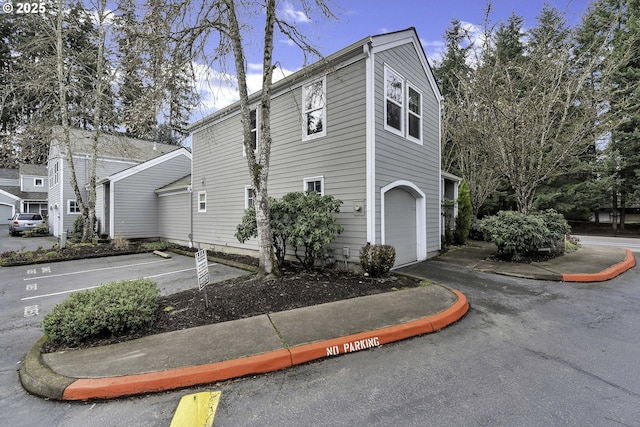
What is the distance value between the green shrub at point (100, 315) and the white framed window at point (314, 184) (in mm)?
4687

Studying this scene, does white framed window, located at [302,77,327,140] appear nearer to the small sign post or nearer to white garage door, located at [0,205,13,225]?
the small sign post

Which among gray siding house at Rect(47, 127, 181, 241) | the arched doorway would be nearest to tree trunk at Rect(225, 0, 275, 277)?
the arched doorway

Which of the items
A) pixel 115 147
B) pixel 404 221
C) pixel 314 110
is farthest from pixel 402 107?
pixel 115 147

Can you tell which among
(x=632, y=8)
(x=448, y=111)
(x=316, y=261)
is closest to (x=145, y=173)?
(x=316, y=261)

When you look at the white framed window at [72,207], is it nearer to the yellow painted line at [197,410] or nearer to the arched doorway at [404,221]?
the arched doorway at [404,221]

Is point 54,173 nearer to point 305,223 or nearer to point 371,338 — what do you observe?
point 305,223

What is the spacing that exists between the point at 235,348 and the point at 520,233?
8.05m

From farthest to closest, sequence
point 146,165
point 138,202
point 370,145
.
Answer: point 146,165
point 138,202
point 370,145

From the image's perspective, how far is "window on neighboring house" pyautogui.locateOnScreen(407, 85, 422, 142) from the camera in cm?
846

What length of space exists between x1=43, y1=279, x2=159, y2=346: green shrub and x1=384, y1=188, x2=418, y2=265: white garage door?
5.42m

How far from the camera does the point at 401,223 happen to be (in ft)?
26.5

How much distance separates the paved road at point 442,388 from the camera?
228 centimetres

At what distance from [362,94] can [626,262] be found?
849 centimetres

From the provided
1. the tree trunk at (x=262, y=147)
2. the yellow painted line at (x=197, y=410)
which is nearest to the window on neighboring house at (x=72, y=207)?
the tree trunk at (x=262, y=147)
